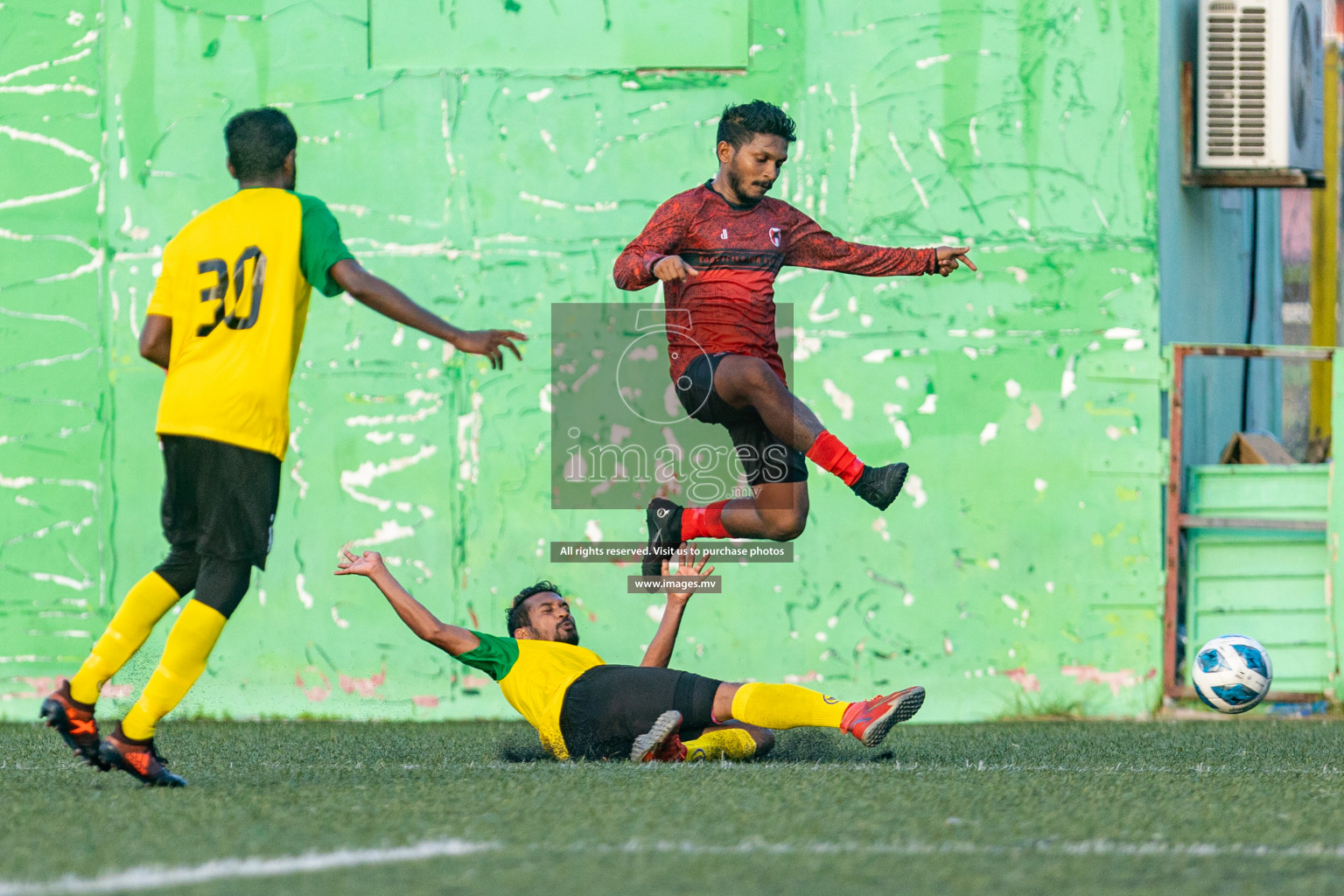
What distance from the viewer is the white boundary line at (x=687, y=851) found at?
3.56 meters

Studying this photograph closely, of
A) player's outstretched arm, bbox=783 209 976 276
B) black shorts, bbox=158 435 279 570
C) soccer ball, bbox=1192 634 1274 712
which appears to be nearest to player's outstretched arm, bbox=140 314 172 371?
black shorts, bbox=158 435 279 570

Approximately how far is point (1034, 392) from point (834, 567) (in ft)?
4.44

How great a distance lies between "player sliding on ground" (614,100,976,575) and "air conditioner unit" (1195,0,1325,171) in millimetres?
3522

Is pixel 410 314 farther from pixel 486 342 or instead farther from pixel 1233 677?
pixel 1233 677

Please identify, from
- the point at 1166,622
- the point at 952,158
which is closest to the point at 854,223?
the point at 952,158

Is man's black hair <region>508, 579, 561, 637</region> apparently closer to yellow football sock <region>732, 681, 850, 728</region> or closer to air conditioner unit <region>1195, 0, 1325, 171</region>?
yellow football sock <region>732, 681, 850, 728</region>

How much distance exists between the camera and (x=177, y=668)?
4.86m

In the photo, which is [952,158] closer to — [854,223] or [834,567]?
[854,223]

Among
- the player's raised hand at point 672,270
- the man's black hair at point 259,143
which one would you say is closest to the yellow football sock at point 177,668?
the man's black hair at point 259,143

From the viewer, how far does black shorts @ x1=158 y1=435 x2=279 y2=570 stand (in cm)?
488

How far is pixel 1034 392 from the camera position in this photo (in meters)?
8.63

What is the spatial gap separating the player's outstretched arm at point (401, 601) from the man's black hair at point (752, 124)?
6.61 feet

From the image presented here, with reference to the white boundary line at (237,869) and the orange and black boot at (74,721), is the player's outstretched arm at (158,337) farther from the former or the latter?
the white boundary line at (237,869)

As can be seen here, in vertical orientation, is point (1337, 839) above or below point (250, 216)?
below
